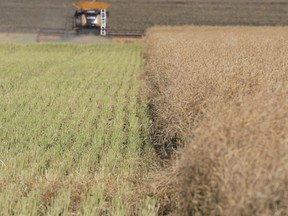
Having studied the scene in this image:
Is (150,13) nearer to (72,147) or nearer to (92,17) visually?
(92,17)

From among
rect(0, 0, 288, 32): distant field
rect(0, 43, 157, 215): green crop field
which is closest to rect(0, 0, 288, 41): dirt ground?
rect(0, 0, 288, 32): distant field

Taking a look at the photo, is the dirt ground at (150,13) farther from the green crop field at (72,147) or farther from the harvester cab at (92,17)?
the green crop field at (72,147)

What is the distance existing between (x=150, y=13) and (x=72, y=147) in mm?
30986

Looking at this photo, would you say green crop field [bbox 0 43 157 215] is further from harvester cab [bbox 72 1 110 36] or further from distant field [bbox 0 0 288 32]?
distant field [bbox 0 0 288 32]

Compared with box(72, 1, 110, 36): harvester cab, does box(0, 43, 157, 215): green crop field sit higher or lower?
higher

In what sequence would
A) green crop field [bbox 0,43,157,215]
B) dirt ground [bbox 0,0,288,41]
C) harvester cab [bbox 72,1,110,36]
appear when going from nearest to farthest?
green crop field [bbox 0,43,157,215] < harvester cab [bbox 72,1,110,36] < dirt ground [bbox 0,0,288,41]

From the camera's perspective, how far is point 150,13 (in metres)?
35.6

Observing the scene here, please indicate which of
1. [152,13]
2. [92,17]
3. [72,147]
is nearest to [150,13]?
[152,13]

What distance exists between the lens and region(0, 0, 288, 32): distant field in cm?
3331

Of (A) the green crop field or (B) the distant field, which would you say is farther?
(B) the distant field

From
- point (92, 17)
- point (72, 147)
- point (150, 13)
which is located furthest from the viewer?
point (150, 13)

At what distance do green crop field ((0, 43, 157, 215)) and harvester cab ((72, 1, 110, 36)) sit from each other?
1692cm

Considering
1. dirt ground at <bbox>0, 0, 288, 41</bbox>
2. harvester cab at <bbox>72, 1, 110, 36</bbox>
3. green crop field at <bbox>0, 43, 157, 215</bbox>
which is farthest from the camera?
dirt ground at <bbox>0, 0, 288, 41</bbox>

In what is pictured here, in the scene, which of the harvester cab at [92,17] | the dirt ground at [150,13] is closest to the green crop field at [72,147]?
the harvester cab at [92,17]
